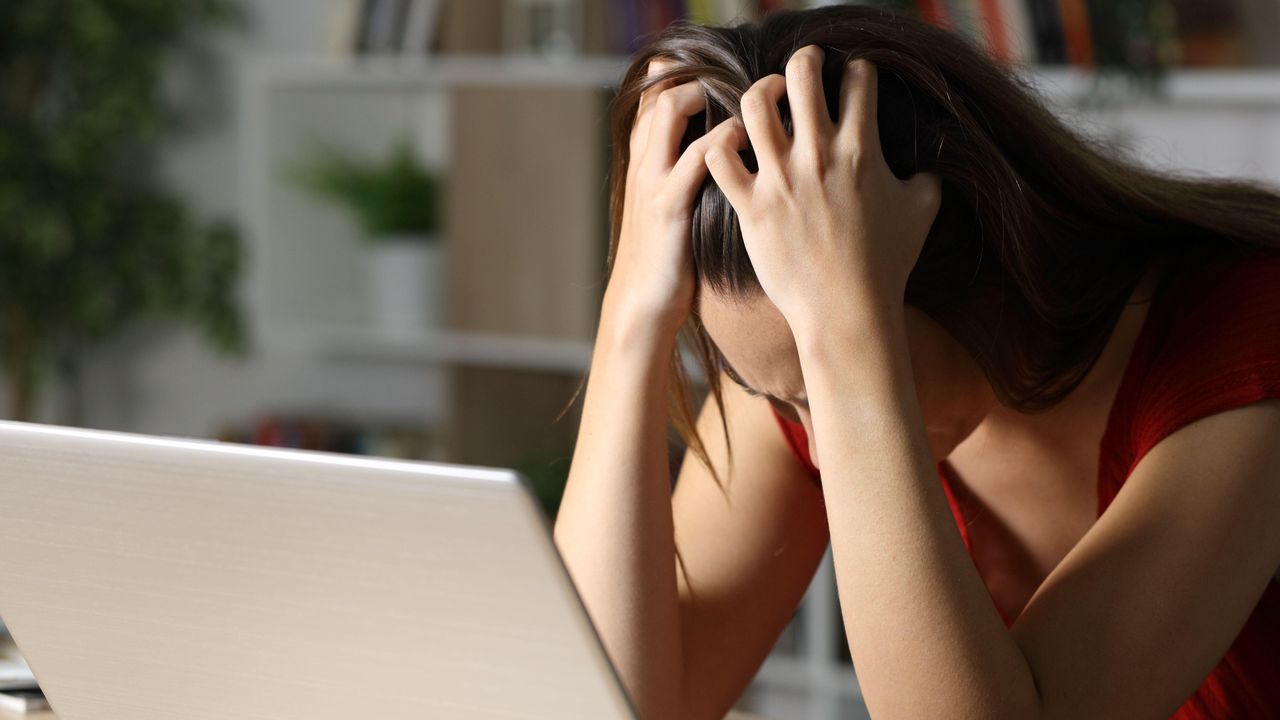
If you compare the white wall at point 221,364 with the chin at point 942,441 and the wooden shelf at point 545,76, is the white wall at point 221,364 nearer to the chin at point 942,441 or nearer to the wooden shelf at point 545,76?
the wooden shelf at point 545,76

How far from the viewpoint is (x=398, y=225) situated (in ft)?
8.77

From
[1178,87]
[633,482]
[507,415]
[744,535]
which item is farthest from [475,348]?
[633,482]

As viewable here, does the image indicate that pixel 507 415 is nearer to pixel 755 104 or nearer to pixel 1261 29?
pixel 1261 29

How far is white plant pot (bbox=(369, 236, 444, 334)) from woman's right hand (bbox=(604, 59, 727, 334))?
1.76 meters

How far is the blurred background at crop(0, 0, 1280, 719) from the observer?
2201 millimetres

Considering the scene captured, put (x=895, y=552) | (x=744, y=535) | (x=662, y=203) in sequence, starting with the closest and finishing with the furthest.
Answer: (x=895, y=552) → (x=662, y=203) → (x=744, y=535)

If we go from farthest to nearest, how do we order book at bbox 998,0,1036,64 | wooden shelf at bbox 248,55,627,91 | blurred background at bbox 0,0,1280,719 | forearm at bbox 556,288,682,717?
wooden shelf at bbox 248,55,627,91, blurred background at bbox 0,0,1280,719, book at bbox 998,0,1036,64, forearm at bbox 556,288,682,717

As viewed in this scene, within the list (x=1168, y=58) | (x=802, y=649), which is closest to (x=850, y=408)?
(x=1168, y=58)

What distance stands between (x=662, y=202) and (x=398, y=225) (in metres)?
1.91

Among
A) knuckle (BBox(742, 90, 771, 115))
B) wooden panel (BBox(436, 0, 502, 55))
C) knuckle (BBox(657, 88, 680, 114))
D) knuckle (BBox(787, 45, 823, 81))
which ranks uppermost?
knuckle (BBox(787, 45, 823, 81))

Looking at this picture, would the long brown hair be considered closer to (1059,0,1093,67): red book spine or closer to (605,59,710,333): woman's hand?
(605,59,710,333): woman's hand

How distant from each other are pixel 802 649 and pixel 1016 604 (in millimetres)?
1404

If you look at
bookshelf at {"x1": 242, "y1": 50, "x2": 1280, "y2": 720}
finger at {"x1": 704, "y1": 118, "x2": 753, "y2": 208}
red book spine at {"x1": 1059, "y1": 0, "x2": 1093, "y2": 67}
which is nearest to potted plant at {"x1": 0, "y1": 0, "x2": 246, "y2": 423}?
bookshelf at {"x1": 242, "y1": 50, "x2": 1280, "y2": 720}

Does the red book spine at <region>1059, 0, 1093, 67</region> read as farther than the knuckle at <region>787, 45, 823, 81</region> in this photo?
Yes
